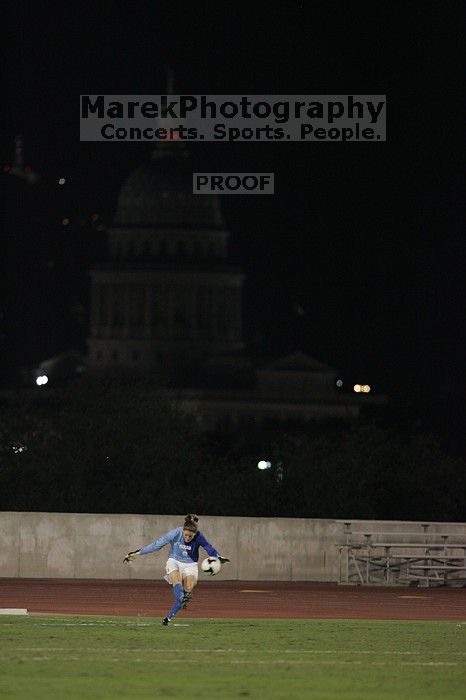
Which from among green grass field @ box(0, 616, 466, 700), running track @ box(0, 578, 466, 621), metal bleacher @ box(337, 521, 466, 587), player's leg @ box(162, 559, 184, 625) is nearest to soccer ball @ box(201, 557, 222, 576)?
player's leg @ box(162, 559, 184, 625)

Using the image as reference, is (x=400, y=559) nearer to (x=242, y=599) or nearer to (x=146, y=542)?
(x=146, y=542)

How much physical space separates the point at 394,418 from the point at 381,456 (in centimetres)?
9865

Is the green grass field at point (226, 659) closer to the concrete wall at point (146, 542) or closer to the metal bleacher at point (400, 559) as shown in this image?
the metal bleacher at point (400, 559)

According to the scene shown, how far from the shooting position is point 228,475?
148 ft

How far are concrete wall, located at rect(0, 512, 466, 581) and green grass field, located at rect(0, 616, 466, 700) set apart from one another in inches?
353

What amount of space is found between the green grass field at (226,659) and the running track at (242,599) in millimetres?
2261

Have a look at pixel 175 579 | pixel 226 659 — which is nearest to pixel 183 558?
pixel 175 579

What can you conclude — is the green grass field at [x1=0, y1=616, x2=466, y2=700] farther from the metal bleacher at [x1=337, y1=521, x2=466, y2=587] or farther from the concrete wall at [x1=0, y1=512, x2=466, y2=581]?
the concrete wall at [x1=0, y1=512, x2=466, y2=581]

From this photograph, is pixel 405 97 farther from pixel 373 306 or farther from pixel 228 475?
pixel 228 475

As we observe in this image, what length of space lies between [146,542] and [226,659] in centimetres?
1383

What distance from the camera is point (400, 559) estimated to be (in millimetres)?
32688

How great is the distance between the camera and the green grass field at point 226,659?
648 inches

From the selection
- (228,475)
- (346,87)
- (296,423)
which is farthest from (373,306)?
(228,475)

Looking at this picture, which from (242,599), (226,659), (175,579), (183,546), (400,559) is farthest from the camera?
(400,559)
